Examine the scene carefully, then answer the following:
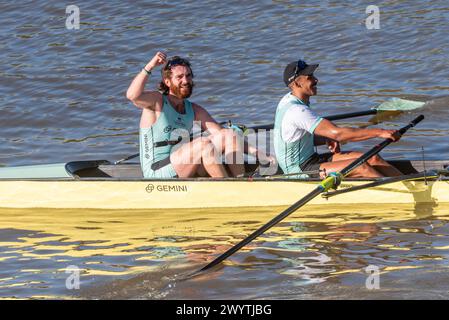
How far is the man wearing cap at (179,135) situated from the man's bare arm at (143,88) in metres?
0.01

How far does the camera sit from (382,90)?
A: 1703cm

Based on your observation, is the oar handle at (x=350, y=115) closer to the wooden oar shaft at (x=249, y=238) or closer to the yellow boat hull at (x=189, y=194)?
the yellow boat hull at (x=189, y=194)

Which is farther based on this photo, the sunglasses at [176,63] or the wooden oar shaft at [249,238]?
the sunglasses at [176,63]

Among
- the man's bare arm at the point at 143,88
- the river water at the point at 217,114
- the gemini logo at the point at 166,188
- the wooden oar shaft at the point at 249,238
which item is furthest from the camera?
the gemini logo at the point at 166,188

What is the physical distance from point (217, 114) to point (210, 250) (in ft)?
21.8

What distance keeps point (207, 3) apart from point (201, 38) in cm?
170

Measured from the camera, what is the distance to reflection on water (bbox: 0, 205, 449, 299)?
9.09 metres

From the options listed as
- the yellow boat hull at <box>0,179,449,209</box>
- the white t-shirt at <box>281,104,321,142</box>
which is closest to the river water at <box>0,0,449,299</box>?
the yellow boat hull at <box>0,179,449,209</box>

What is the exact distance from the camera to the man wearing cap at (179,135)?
11.1 metres

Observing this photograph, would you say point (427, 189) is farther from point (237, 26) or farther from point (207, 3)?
point (207, 3)

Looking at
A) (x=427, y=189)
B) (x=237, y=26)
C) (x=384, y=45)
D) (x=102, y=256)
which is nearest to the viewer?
(x=102, y=256)

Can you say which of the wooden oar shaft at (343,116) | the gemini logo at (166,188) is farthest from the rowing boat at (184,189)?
the wooden oar shaft at (343,116)
